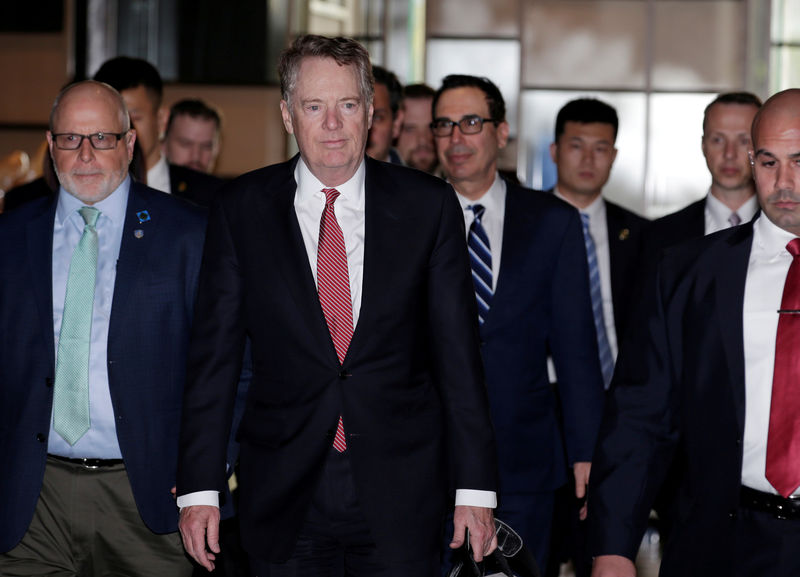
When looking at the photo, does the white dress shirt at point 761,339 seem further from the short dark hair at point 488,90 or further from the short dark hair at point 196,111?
the short dark hair at point 196,111

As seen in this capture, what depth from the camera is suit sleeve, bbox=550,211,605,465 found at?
3602 millimetres

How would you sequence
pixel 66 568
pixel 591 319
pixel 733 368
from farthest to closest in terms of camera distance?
1. pixel 591 319
2. pixel 66 568
3. pixel 733 368

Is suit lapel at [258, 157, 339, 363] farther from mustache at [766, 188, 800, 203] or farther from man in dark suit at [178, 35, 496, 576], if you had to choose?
mustache at [766, 188, 800, 203]

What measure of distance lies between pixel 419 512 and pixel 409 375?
1.06 ft

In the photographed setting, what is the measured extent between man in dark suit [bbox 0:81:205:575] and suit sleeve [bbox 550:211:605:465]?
3.89 ft

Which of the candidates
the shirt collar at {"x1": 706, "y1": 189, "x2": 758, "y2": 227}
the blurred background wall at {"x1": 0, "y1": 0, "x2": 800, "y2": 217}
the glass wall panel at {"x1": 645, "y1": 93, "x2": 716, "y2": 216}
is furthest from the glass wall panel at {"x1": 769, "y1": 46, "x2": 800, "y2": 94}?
the shirt collar at {"x1": 706, "y1": 189, "x2": 758, "y2": 227}

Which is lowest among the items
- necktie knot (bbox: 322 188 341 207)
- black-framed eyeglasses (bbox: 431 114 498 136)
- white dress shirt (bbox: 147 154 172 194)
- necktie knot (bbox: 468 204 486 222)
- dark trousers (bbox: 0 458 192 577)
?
dark trousers (bbox: 0 458 192 577)

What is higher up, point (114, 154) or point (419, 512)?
point (114, 154)

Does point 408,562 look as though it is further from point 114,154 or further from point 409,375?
point 114,154

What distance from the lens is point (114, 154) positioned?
3.22 meters

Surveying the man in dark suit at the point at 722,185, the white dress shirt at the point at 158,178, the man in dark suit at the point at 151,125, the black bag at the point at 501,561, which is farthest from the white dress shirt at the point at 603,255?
the black bag at the point at 501,561

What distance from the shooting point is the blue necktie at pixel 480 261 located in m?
3.71

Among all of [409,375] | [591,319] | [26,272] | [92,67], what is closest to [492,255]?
[591,319]

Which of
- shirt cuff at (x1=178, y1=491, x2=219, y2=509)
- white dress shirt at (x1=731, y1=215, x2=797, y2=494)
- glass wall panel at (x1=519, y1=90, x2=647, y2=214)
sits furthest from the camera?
glass wall panel at (x1=519, y1=90, x2=647, y2=214)
